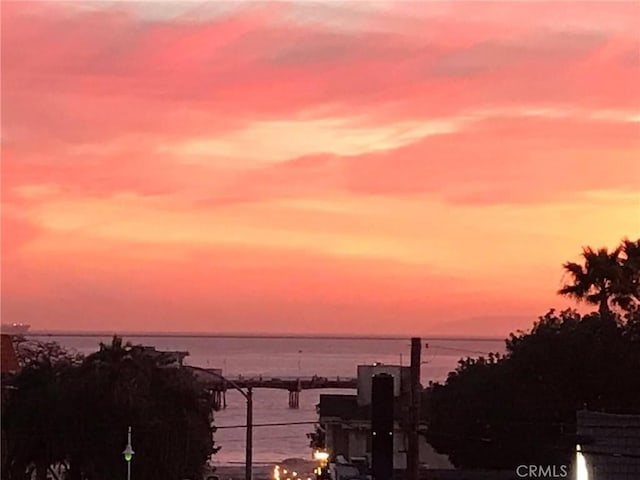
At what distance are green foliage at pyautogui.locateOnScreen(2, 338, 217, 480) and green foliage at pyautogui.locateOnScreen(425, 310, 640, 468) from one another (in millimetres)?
7832

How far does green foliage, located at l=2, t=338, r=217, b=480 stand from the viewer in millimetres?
35000

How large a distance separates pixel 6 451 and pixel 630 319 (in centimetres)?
1885

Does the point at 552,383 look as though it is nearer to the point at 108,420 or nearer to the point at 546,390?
the point at 546,390

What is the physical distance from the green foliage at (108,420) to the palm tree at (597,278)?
1221 centimetres

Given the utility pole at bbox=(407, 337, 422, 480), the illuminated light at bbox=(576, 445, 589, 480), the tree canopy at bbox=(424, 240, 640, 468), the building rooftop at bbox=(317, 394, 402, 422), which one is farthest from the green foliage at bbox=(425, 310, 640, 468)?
the illuminated light at bbox=(576, 445, 589, 480)

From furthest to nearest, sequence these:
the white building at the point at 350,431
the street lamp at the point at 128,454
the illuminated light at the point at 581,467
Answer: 1. the white building at the point at 350,431
2. the street lamp at the point at 128,454
3. the illuminated light at the point at 581,467

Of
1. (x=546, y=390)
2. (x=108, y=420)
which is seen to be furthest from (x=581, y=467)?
(x=108, y=420)

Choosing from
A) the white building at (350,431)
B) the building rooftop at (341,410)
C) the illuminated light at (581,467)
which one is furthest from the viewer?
the building rooftop at (341,410)

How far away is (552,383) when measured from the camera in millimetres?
36500

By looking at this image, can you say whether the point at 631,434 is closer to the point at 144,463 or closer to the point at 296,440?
the point at 144,463

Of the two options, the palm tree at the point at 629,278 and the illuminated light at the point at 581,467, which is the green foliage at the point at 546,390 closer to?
the palm tree at the point at 629,278

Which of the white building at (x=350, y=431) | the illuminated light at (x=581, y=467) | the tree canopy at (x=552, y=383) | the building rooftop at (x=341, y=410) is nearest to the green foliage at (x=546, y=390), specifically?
the tree canopy at (x=552, y=383)

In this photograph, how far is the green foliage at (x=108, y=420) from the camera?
3500 centimetres

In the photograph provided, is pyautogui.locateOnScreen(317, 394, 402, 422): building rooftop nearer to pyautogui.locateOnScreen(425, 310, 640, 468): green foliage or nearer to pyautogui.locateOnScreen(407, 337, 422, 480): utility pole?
pyautogui.locateOnScreen(425, 310, 640, 468): green foliage
